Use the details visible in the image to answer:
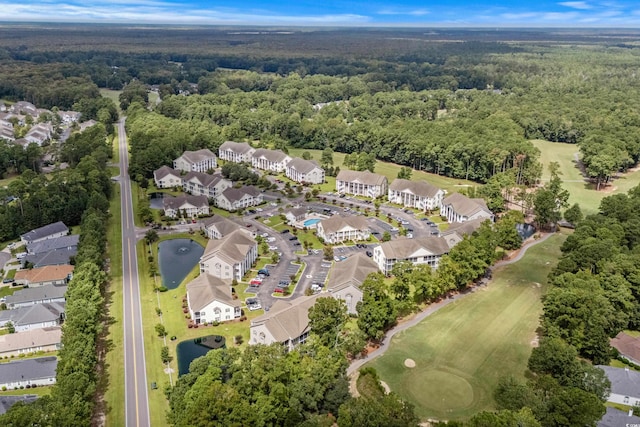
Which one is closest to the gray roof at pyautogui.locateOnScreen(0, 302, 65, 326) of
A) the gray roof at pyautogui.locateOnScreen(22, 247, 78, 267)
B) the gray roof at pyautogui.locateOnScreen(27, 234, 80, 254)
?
the gray roof at pyautogui.locateOnScreen(22, 247, 78, 267)

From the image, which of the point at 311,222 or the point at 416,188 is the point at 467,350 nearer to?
the point at 311,222

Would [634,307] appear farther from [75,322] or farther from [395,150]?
[395,150]

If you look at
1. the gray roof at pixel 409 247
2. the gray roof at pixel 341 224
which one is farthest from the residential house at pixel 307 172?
the gray roof at pixel 409 247

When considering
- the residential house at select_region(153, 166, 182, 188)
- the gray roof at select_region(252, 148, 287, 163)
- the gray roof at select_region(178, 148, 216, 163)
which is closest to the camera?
the residential house at select_region(153, 166, 182, 188)

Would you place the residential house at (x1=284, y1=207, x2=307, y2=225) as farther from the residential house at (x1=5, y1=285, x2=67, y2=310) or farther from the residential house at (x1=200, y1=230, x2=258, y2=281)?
the residential house at (x1=5, y1=285, x2=67, y2=310)

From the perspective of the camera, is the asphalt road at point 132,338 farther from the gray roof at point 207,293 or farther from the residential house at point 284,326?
→ the residential house at point 284,326
